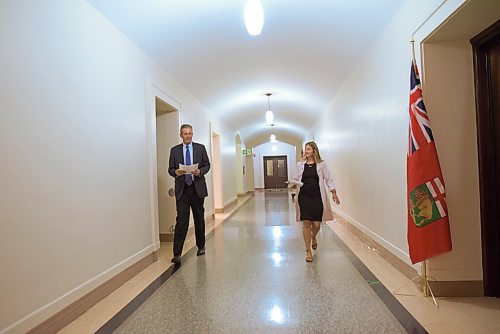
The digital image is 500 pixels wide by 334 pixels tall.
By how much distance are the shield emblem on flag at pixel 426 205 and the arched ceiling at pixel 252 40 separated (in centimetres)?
179

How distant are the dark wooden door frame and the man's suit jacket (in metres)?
2.84

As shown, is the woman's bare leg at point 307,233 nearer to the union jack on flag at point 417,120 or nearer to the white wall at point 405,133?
the white wall at point 405,133

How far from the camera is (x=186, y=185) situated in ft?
13.2

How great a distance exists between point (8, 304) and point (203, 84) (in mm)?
4588

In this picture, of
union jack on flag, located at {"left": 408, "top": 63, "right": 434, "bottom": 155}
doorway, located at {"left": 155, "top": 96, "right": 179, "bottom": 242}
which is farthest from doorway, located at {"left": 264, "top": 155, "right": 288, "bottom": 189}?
union jack on flag, located at {"left": 408, "top": 63, "right": 434, "bottom": 155}

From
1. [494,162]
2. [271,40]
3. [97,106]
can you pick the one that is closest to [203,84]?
[271,40]

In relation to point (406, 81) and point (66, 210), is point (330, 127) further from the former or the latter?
point (66, 210)

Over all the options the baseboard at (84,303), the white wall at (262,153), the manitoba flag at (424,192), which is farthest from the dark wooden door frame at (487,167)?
the white wall at (262,153)

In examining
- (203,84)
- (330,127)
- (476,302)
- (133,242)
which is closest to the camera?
(476,302)

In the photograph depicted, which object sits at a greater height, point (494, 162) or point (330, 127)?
point (330, 127)

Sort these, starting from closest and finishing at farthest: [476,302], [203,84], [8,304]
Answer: [8,304]
[476,302]
[203,84]

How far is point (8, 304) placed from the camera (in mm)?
1866

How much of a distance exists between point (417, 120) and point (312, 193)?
167 cm

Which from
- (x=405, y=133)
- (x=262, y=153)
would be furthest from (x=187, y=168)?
(x=262, y=153)
